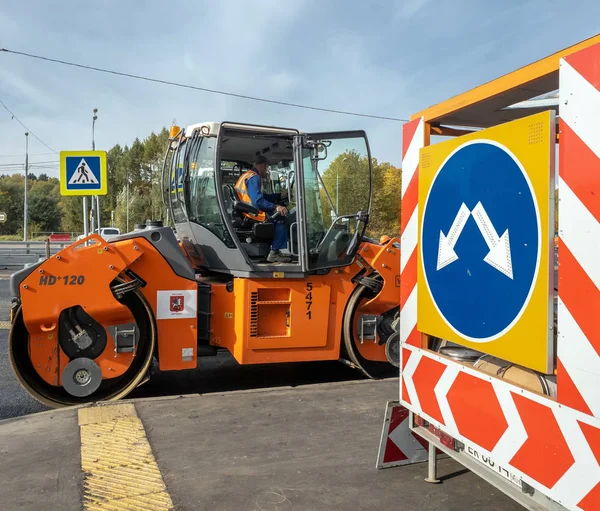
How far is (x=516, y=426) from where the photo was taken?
7.86 ft

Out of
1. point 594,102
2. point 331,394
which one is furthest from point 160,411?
point 594,102

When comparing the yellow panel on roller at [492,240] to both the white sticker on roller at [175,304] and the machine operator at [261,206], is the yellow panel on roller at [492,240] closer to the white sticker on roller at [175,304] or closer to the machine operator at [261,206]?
the white sticker on roller at [175,304]

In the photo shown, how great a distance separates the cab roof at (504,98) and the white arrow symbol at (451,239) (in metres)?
0.56

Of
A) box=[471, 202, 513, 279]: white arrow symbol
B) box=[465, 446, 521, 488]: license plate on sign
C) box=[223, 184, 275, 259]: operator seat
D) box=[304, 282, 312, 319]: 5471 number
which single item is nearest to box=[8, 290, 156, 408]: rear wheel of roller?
box=[223, 184, 275, 259]: operator seat

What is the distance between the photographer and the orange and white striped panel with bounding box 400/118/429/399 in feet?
10.5

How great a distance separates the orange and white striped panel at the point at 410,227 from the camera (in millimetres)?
3189

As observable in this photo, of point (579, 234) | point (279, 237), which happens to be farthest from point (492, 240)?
point (279, 237)

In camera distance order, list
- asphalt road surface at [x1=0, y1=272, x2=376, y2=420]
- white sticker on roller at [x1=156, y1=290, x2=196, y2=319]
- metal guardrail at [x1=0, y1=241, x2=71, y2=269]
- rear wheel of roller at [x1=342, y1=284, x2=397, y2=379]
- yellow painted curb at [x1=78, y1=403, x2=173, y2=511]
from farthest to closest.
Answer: metal guardrail at [x1=0, y1=241, x2=71, y2=269], rear wheel of roller at [x1=342, y1=284, x2=397, y2=379], asphalt road surface at [x1=0, y1=272, x2=376, y2=420], white sticker on roller at [x1=156, y1=290, x2=196, y2=319], yellow painted curb at [x1=78, y1=403, x2=173, y2=511]

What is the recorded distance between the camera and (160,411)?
4.61 m

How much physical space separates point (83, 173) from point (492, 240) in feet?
22.8

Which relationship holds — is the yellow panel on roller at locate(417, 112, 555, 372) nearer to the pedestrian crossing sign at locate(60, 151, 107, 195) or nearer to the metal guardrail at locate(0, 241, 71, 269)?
the pedestrian crossing sign at locate(60, 151, 107, 195)

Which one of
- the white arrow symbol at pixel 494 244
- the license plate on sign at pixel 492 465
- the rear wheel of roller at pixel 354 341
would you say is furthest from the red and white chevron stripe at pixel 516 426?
the rear wheel of roller at pixel 354 341

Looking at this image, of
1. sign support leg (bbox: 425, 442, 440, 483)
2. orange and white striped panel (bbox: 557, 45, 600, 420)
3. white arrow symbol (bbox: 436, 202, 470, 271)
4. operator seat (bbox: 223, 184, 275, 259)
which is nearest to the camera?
orange and white striped panel (bbox: 557, 45, 600, 420)

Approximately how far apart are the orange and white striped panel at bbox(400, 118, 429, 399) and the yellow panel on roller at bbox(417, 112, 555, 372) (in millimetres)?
91
